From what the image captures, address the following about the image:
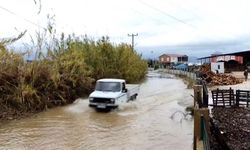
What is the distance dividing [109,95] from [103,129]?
521cm

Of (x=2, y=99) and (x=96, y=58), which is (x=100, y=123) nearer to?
(x=2, y=99)

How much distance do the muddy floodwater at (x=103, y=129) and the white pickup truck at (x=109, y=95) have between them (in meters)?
0.48

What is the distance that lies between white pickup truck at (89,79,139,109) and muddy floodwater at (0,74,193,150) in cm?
48

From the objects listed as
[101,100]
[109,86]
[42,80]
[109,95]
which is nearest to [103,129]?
[101,100]

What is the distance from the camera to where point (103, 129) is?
1925cm

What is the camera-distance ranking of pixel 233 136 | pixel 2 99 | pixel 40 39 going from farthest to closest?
pixel 40 39 → pixel 2 99 → pixel 233 136

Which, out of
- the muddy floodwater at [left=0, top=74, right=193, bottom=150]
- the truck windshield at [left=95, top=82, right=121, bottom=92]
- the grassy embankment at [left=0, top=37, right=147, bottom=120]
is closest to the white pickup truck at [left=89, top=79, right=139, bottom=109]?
the truck windshield at [left=95, top=82, right=121, bottom=92]

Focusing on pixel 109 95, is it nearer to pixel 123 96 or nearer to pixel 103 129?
pixel 123 96

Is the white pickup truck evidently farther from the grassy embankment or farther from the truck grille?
the grassy embankment

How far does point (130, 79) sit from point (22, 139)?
28.3m

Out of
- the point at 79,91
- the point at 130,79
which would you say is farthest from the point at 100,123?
the point at 130,79

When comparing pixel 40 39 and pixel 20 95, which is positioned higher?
pixel 40 39

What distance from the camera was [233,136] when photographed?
45.2 ft

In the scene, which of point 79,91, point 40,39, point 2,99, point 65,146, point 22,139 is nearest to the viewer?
point 65,146
